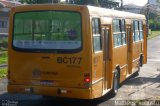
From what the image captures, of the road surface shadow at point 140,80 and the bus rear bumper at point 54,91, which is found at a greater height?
the bus rear bumper at point 54,91

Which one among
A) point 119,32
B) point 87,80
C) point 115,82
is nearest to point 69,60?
point 87,80

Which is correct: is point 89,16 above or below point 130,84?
above

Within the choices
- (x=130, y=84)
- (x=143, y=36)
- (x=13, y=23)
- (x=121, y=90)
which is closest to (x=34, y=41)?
(x=13, y=23)

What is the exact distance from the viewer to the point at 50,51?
11.3 meters

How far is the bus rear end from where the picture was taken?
10977mm

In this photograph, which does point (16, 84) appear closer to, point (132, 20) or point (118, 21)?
point (118, 21)

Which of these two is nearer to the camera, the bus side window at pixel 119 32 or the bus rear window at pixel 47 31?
the bus rear window at pixel 47 31

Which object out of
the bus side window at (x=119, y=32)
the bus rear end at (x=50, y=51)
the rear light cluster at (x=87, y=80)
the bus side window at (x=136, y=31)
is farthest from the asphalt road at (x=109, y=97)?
the bus side window at (x=136, y=31)

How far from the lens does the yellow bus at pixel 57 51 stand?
10969 millimetres

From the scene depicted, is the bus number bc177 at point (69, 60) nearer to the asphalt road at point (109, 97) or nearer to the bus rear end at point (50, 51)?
the bus rear end at point (50, 51)

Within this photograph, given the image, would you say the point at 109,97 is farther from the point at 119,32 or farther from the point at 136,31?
the point at 136,31

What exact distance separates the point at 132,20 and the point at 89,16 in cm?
670

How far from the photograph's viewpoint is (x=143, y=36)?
69.3ft

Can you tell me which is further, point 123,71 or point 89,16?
point 123,71
